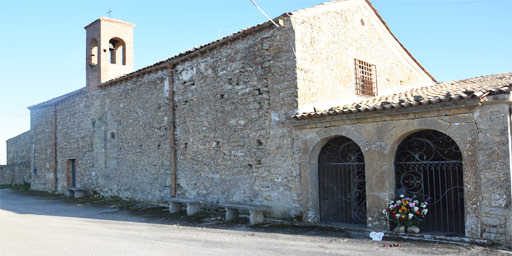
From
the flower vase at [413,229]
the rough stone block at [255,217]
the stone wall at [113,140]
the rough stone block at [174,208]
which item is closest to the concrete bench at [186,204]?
the rough stone block at [174,208]

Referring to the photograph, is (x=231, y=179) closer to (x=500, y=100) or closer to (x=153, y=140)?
(x=153, y=140)

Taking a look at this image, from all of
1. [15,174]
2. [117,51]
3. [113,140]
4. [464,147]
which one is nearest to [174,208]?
[113,140]

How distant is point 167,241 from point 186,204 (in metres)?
4.30

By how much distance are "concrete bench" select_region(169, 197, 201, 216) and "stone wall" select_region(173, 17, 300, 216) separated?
1.06 feet

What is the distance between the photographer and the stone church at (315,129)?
691cm

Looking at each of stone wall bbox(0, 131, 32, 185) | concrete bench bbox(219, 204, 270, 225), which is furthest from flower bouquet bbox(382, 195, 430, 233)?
stone wall bbox(0, 131, 32, 185)

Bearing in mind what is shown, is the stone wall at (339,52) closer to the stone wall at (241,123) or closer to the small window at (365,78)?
the small window at (365,78)

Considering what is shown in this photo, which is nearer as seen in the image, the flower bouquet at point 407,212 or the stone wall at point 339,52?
the flower bouquet at point 407,212

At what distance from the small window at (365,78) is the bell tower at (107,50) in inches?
433

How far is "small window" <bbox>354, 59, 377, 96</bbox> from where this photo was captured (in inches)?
445

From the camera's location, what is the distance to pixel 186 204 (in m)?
12.1

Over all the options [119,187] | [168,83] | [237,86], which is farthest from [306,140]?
[119,187]

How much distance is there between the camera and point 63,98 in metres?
18.6

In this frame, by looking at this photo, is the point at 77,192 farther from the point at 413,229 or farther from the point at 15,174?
the point at 413,229
